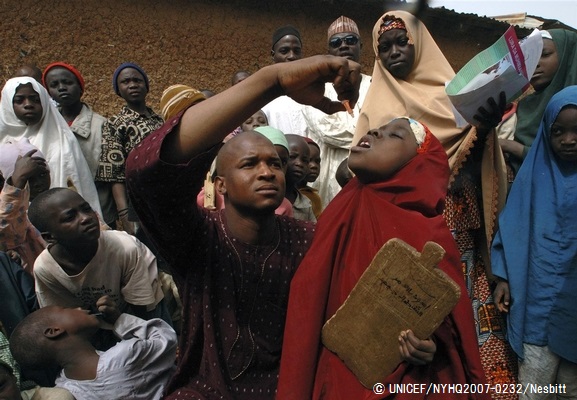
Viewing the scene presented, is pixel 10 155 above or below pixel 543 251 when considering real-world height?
above

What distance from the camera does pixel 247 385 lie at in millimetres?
2502

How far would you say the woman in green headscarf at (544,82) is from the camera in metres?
4.39

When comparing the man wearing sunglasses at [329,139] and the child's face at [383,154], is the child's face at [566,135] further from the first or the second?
the man wearing sunglasses at [329,139]

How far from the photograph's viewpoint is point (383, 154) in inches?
103

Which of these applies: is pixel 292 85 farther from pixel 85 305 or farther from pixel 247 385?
pixel 85 305

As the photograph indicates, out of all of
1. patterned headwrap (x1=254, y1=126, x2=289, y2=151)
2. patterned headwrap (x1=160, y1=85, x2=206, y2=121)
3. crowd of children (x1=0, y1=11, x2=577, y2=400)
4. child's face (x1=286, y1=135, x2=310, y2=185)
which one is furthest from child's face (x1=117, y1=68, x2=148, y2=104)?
patterned headwrap (x1=254, y1=126, x2=289, y2=151)

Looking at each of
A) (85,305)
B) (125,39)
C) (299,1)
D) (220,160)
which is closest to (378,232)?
(220,160)

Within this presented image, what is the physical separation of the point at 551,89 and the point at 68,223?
3480 mm

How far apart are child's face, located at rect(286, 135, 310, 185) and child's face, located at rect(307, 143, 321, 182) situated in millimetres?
195

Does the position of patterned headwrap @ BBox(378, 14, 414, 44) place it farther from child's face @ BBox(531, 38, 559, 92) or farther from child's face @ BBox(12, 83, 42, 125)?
child's face @ BBox(12, 83, 42, 125)

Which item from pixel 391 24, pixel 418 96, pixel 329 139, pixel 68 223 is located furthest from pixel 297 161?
Answer: pixel 68 223

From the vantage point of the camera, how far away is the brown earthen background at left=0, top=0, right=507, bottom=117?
6596 millimetres

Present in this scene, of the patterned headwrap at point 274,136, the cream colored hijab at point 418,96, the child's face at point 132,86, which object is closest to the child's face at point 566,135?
the cream colored hijab at point 418,96

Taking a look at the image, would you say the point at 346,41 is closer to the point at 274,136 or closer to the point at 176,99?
the point at 176,99
